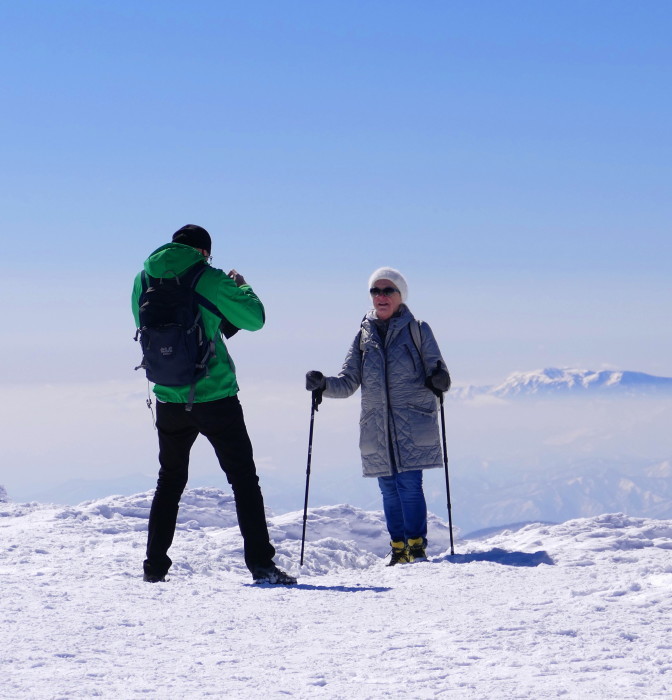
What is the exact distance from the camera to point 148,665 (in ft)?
12.1

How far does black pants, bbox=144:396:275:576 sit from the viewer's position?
6141mm

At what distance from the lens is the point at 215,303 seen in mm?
5910

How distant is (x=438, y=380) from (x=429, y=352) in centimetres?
37

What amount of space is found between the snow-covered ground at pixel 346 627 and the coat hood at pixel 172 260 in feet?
7.47

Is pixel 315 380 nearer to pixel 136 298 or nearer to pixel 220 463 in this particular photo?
pixel 220 463

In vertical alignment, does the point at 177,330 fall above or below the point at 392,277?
below

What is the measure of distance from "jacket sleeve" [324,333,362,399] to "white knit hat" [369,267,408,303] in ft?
2.11

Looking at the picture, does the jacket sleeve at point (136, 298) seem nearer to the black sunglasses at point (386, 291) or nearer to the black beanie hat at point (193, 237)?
the black beanie hat at point (193, 237)

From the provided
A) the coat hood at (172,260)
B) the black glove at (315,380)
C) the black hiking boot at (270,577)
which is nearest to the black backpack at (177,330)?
the coat hood at (172,260)

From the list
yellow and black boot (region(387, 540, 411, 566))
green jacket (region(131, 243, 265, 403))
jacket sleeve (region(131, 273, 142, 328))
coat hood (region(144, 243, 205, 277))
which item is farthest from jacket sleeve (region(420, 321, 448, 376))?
jacket sleeve (region(131, 273, 142, 328))

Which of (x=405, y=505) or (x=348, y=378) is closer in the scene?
(x=405, y=505)

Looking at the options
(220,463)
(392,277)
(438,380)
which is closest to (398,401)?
(438,380)

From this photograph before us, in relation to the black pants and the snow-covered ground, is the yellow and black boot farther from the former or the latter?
the black pants

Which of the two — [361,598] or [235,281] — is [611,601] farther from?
[235,281]
